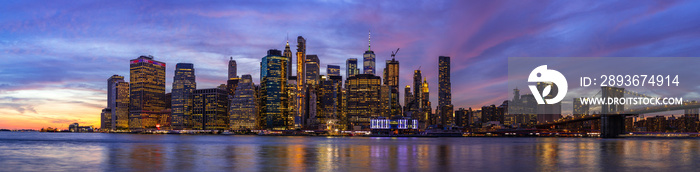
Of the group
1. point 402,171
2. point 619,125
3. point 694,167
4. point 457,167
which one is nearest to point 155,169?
point 402,171

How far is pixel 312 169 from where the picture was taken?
37875mm

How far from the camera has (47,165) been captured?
44.2 meters

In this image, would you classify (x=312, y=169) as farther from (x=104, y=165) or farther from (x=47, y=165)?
(x=47, y=165)

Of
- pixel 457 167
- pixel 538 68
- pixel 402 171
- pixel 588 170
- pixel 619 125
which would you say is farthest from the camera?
pixel 619 125

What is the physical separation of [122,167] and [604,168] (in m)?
36.7

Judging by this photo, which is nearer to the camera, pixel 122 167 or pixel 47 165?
pixel 122 167

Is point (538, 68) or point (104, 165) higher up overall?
point (538, 68)

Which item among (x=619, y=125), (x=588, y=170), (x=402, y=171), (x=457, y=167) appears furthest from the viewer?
(x=619, y=125)

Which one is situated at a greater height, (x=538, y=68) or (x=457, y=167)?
(x=538, y=68)

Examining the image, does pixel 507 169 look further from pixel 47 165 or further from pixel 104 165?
pixel 47 165

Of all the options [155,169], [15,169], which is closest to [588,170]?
[155,169]

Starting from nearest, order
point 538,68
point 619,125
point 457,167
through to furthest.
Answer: point 457,167, point 538,68, point 619,125

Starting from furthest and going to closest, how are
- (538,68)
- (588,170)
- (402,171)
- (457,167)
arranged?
(538,68) < (457,167) < (588,170) < (402,171)

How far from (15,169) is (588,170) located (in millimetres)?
42442
